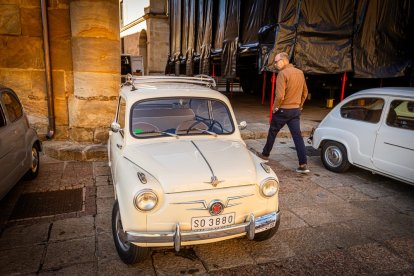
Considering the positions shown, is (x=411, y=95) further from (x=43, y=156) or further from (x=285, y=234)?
(x=43, y=156)

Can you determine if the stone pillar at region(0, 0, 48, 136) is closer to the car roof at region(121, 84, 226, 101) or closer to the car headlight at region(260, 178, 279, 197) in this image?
the car roof at region(121, 84, 226, 101)

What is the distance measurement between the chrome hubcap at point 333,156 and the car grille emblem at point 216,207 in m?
3.60

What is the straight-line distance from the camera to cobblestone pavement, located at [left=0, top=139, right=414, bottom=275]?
291 centimetres

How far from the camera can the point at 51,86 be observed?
6855 millimetres

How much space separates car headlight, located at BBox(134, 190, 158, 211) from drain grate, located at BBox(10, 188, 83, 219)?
184 centimetres

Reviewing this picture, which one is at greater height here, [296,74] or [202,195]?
[296,74]

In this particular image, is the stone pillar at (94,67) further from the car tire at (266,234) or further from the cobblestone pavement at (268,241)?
the car tire at (266,234)

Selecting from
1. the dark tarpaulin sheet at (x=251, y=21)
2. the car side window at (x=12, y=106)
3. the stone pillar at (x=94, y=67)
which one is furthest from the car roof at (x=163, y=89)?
the dark tarpaulin sheet at (x=251, y=21)

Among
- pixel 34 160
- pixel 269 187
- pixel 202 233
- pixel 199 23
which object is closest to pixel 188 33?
pixel 199 23

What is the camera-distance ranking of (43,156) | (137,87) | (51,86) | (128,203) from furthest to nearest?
(51,86) → (43,156) → (137,87) → (128,203)

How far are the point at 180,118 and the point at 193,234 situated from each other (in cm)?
164

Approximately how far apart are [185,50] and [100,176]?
13.4 m

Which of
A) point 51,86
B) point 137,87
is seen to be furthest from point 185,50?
point 137,87

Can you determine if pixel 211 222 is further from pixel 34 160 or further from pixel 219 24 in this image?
pixel 219 24
